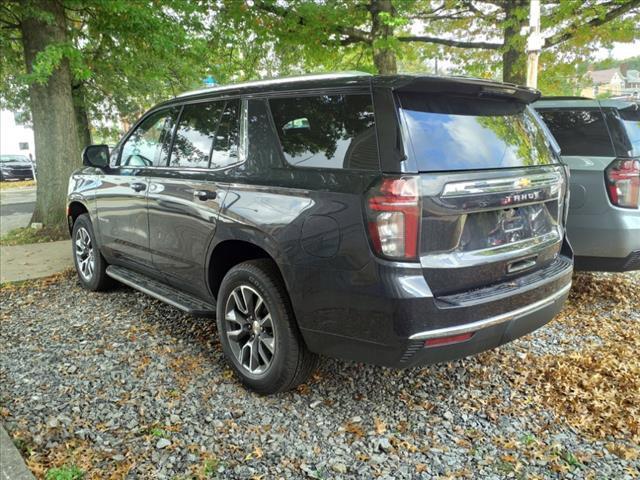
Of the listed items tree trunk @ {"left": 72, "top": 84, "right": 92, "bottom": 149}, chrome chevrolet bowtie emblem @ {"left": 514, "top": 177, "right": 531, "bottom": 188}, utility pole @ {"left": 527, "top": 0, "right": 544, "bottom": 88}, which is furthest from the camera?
tree trunk @ {"left": 72, "top": 84, "right": 92, "bottom": 149}

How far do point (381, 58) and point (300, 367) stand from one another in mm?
9076

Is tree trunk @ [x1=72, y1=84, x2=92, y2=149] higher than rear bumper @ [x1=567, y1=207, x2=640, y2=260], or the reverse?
tree trunk @ [x1=72, y1=84, x2=92, y2=149]

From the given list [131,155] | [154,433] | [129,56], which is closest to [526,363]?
[154,433]

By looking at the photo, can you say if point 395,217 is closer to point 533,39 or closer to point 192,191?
point 192,191

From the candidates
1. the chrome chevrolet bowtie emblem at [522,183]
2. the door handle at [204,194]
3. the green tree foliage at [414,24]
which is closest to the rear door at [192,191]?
the door handle at [204,194]

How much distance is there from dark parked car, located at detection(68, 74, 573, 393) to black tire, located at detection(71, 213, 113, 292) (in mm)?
1775

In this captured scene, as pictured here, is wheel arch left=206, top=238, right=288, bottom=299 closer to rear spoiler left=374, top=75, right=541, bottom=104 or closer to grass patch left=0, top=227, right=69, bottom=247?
rear spoiler left=374, top=75, right=541, bottom=104

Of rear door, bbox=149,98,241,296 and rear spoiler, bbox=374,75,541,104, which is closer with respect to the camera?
rear spoiler, bbox=374,75,541,104

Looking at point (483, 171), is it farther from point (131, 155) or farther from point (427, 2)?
point (427, 2)

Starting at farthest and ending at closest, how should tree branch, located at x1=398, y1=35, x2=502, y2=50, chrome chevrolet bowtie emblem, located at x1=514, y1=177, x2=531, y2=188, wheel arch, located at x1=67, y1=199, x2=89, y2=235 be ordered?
tree branch, located at x1=398, y1=35, x2=502, y2=50 → wheel arch, located at x1=67, y1=199, x2=89, y2=235 → chrome chevrolet bowtie emblem, located at x1=514, y1=177, x2=531, y2=188

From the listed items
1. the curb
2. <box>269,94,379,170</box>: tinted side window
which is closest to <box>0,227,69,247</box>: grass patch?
the curb

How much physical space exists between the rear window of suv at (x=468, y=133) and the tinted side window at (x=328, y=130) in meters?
0.22

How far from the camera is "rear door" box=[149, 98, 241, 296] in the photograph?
335 centimetres

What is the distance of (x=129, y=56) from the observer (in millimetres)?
8672
